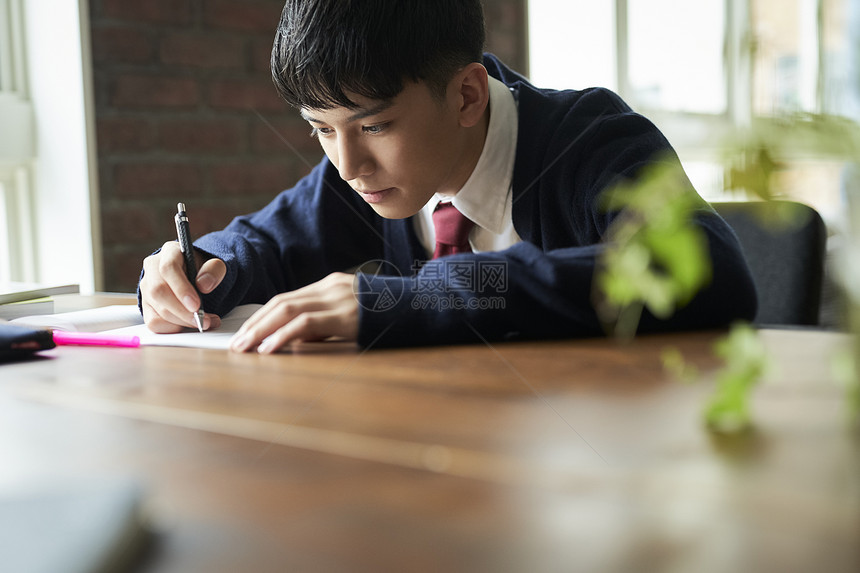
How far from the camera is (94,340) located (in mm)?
815

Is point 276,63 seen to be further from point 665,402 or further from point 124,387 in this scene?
point 665,402

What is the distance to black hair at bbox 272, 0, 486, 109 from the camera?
98cm

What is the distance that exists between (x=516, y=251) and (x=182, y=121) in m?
1.29

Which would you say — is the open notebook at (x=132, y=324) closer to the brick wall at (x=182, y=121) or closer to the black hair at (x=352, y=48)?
the black hair at (x=352, y=48)

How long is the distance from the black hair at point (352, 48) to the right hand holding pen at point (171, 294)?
0.26 meters

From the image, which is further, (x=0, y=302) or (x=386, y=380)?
(x=0, y=302)

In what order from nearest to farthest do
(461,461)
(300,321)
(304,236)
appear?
(461,461), (300,321), (304,236)

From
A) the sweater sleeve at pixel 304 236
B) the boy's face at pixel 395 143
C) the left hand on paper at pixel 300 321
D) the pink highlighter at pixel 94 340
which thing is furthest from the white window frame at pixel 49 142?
the left hand on paper at pixel 300 321

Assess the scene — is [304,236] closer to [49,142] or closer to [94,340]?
[94,340]

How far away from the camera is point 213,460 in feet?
1.35

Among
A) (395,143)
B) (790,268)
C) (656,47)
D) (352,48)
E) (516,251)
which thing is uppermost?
(656,47)

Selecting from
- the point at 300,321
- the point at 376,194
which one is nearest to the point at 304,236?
the point at 376,194

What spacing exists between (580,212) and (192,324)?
1.72ft

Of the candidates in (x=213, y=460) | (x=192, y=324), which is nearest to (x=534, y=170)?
(x=192, y=324)
